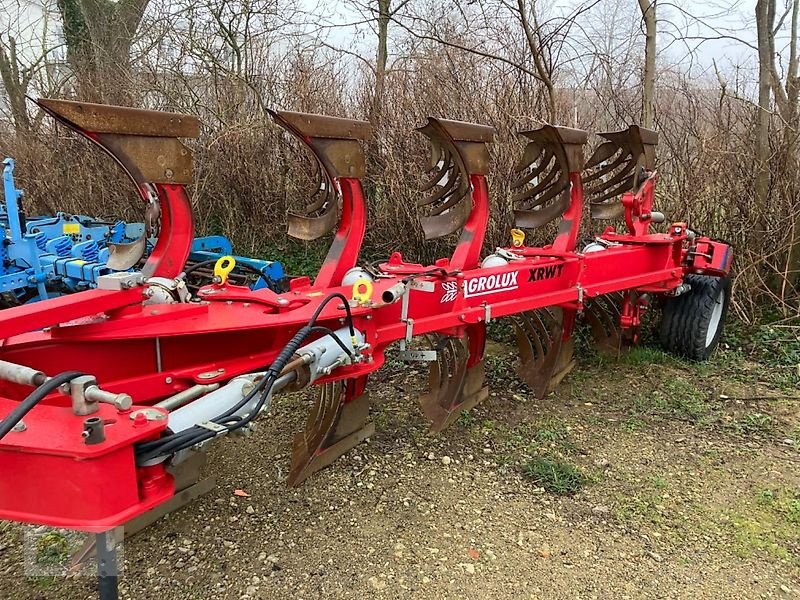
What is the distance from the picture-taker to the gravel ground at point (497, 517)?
2480 millimetres

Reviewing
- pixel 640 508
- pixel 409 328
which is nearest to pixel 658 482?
pixel 640 508

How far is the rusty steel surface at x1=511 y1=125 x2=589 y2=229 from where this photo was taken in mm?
3639

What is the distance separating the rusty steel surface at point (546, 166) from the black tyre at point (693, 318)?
1566 mm

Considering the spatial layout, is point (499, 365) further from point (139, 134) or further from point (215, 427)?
point (215, 427)

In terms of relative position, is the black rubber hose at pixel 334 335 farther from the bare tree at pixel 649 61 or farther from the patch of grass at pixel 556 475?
the bare tree at pixel 649 61

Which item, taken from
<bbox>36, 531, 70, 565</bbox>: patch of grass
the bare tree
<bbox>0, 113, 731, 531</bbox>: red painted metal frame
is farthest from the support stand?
the bare tree

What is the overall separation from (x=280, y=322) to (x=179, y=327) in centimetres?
35

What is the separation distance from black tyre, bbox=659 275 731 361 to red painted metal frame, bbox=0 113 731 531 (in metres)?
0.75

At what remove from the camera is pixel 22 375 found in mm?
1662

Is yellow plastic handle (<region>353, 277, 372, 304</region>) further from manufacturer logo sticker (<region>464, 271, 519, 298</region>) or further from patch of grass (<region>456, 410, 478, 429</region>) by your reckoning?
patch of grass (<region>456, 410, 478, 429</region>)

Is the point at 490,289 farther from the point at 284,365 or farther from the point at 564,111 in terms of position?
the point at 564,111

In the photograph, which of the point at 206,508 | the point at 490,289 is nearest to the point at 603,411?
the point at 490,289

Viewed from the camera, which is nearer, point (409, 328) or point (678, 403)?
point (409, 328)

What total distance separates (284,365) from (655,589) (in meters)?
1.67
